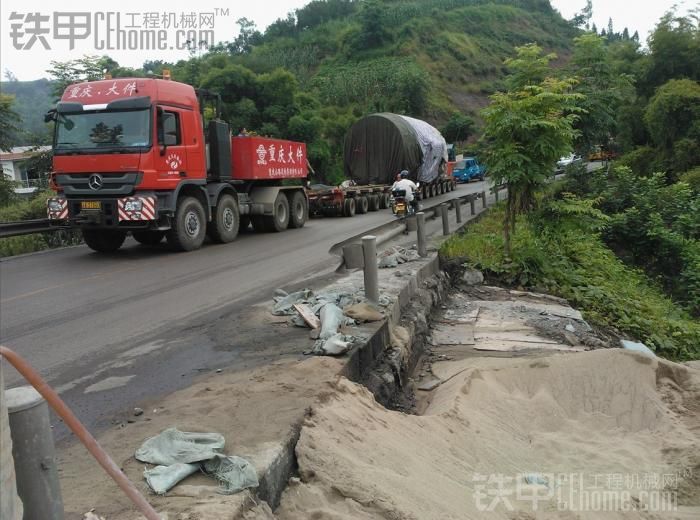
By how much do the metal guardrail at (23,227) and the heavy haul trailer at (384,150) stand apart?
14.0m

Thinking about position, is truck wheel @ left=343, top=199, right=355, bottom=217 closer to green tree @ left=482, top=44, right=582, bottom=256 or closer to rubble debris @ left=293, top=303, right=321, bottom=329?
green tree @ left=482, top=44, right=582, bottom=256

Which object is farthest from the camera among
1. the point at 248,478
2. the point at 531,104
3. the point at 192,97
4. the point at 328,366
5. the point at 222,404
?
the point at 192,97

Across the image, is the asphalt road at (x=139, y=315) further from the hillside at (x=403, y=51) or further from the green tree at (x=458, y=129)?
the green tree at (x=458, y=129)

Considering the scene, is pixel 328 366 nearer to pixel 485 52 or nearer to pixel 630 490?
pixel 630 490

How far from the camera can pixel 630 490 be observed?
4148 mm

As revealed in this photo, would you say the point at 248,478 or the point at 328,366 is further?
the point at 328,366

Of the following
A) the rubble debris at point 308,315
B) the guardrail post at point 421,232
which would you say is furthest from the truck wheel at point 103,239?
the rubble debris at point 308,315

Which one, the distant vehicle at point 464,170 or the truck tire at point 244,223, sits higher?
the distant vehicle at point 464,170

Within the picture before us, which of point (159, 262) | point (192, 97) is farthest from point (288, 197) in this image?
point (159, 262)

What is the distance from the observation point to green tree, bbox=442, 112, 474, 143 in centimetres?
5406

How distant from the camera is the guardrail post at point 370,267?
6.29 meters

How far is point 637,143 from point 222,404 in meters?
25.7

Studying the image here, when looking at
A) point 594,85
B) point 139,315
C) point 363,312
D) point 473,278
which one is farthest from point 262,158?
point 594,85

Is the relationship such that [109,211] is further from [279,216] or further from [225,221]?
[279,216]
